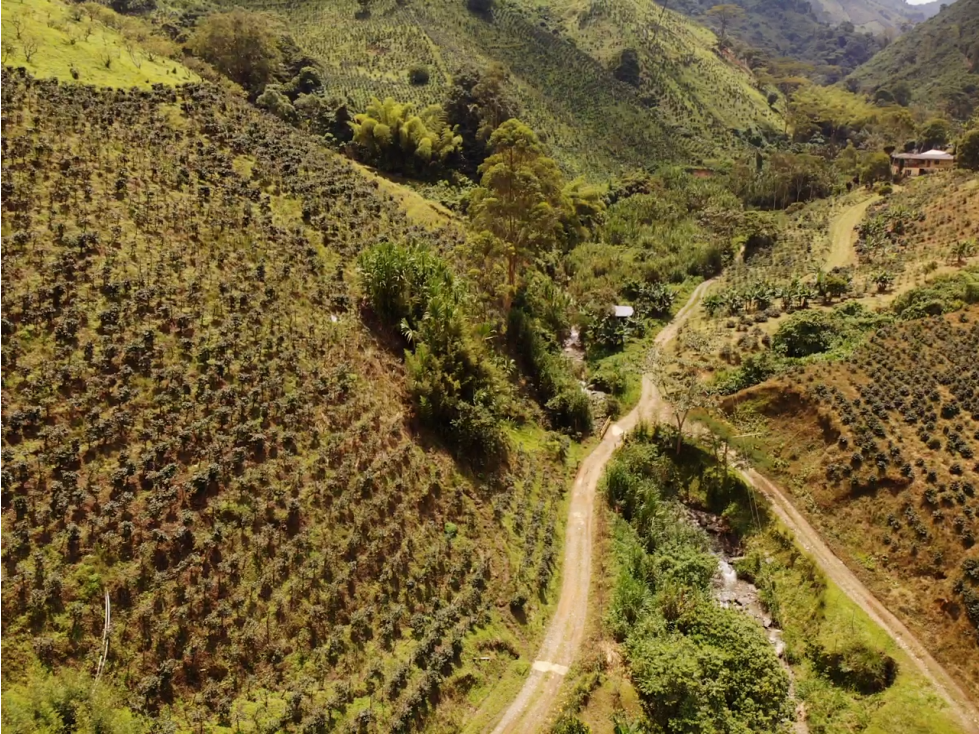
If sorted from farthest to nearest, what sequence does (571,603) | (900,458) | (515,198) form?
(515,198) < (900,458) < (571,603)

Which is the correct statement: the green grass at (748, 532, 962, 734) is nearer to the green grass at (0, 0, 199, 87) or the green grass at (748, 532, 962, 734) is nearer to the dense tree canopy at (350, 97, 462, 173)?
the dense tree canopy at (350, 97, 462, 173)

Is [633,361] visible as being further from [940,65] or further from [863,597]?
[940,65]

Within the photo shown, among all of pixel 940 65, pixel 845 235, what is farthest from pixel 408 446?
pixel 940 65

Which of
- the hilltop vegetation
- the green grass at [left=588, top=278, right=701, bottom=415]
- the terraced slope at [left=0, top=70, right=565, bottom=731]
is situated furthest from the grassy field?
the terraced slope at [left=0, top=70, right=565, bottom=731]

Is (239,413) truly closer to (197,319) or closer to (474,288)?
(197,319)

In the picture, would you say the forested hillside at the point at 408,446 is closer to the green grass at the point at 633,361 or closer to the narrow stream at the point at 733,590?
the narrow stream at the point at 733,590

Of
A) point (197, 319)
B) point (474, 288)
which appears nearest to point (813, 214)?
point (474, 288)

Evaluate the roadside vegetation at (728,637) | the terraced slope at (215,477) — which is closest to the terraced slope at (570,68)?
the terraced slope at (215,477)

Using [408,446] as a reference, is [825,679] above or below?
above
